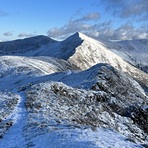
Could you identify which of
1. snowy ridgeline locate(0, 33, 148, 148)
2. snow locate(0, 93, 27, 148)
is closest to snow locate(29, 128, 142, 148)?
snowy ridgeline locate(0, 33, 148, 148)

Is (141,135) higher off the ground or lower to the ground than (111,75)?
lower

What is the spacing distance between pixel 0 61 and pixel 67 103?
100 m

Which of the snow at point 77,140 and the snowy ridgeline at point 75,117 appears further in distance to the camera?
the snowy ridgeline at point 75,117

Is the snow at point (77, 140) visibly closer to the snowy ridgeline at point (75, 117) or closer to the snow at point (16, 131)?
the snowy ridgeline at point (75, 117)

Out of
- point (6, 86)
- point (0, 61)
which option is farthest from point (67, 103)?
point (0, 61)

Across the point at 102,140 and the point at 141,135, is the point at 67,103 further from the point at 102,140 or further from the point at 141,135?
the point at 102,140

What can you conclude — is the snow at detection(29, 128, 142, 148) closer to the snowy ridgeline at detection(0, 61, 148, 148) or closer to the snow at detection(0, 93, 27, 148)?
the snowy ridgeline at detection(0, 61, 148, 148)

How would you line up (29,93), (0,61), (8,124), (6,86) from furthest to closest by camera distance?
(0,61), (6,86), (29,93), (8,124)

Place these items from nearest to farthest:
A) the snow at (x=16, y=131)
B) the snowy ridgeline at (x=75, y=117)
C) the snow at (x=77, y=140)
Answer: the snow at (x=77, y=140) < the snowy ridgeline at (x=75, y=117) < the snow at (x=16, y=131)

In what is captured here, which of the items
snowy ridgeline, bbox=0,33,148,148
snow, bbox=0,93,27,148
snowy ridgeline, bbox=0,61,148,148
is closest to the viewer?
snowy ridgeline, bbox=0,33,148,148

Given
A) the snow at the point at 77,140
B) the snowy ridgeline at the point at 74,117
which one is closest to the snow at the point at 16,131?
the snowy ridgeline at the point at 74,117

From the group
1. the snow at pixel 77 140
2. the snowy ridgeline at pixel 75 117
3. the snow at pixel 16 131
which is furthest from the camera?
the snow at pixel 16 131

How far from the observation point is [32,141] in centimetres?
2339

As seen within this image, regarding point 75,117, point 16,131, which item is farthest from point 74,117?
point 16,131
